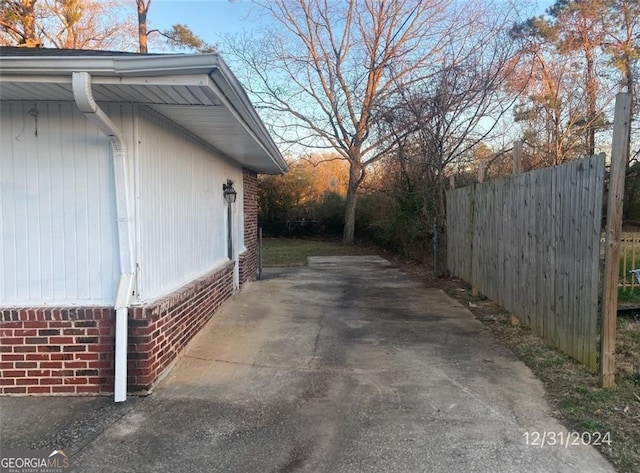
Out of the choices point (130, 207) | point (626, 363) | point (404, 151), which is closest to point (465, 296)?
point (626, 363)

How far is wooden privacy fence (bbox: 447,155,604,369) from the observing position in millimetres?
3865

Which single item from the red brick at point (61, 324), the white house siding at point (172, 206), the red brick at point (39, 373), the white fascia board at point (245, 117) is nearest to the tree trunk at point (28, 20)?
the white house siding at point (172, 206)

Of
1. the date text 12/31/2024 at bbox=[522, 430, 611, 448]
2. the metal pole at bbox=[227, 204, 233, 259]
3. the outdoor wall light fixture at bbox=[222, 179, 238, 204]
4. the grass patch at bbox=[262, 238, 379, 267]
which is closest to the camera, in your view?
the date text 12/31/2024 at bbox=[522, 430, 611, 448]

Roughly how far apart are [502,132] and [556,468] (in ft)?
34.5

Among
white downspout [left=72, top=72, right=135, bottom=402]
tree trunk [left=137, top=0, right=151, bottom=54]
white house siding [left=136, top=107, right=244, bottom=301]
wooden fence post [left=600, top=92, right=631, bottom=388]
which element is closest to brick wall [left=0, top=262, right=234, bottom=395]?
white downspout [left=72, top=72, right=135, bottom=402]

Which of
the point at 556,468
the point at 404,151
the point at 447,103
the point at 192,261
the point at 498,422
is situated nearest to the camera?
the point at 556,468

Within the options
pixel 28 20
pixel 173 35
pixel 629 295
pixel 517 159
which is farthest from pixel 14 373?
pixel 173 35

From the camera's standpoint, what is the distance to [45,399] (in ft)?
11.8

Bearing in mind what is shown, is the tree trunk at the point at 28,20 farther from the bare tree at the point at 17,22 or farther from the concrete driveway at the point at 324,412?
the concrete driveway at the point at 324,412

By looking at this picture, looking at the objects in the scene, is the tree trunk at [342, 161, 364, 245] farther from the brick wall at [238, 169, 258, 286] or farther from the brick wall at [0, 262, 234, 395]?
the brick wall at [0, 262, 234, 395]

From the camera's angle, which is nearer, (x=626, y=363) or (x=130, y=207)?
(x=130, y=207)

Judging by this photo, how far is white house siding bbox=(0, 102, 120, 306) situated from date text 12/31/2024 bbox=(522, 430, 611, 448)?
3.30 metres

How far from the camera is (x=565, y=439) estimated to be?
2.88 m

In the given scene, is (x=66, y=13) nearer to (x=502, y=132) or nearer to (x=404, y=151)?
(x=404, y=151)
